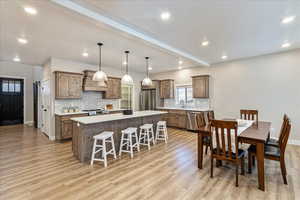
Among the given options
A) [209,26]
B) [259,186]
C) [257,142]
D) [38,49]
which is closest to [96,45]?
[38,49]

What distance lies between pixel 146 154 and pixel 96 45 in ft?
10.1

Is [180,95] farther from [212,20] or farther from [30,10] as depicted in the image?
[30,10]

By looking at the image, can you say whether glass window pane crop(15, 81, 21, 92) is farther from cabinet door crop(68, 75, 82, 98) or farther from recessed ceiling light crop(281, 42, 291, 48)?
recessed ceiling light crop(281, 42, 291, 48)

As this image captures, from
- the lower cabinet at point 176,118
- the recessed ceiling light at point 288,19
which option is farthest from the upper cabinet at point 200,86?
the recessed ceiling light at point 288,19

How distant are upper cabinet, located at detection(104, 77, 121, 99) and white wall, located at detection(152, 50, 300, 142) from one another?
3.80 metres

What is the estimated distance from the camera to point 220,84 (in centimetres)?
585

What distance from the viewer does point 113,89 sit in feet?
20.8

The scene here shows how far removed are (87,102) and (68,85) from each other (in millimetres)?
1038

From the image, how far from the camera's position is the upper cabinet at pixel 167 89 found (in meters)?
7.21

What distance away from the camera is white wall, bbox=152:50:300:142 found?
4.45m

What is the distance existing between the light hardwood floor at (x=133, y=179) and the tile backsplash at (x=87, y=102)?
5.85ft

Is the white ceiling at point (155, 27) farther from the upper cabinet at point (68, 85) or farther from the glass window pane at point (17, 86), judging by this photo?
A: the glass window pane at point (17, 86)

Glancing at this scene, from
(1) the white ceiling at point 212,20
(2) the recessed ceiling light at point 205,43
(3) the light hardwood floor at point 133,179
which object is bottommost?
(3) the light hardwood floor at point 133,179

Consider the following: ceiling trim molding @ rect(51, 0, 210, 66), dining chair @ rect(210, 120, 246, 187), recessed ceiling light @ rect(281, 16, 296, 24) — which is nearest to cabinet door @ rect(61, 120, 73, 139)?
ceiling trim molding @ rect(51, 0, 210, 66)
